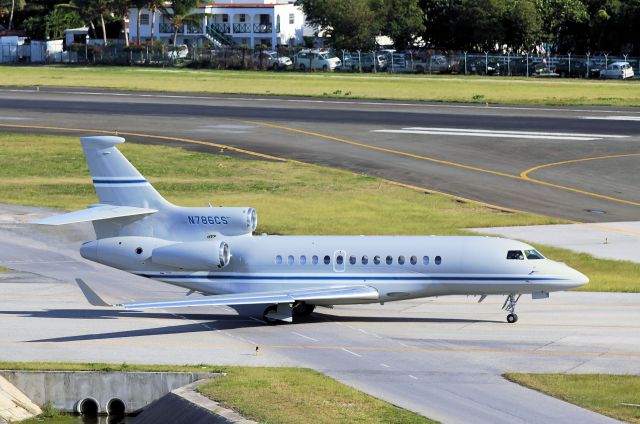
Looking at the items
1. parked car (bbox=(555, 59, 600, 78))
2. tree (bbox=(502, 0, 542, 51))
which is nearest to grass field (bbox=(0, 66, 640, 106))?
parked car (bbox=(555, 59, 600, 78))

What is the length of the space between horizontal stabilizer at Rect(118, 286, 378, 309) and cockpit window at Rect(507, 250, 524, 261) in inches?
170

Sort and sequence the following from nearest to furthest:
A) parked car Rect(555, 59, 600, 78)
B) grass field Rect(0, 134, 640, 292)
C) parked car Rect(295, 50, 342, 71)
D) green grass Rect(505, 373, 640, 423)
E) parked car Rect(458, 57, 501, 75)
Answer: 1. green grass Rect(505, 373, 640, 423)
2. grass field Rect(0, 134, 640, 292)
3. parked car Rect(555, 59, 600, 78)
4. parked car Rect(458, 57, 501, 75)
5. parked car Rect(295, 50, 342, 71)

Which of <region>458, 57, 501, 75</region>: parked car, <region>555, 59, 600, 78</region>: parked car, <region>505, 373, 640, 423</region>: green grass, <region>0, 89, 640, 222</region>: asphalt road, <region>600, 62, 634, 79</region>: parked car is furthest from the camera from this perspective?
<region>458, 57, 501, 75</region>: parked car

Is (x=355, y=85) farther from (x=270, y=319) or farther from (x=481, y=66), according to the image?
(x=270, y=319)

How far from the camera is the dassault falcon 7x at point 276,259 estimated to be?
37.2 metres

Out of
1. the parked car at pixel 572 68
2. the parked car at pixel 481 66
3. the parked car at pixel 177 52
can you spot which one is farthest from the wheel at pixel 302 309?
the parked car at pixel 177 52

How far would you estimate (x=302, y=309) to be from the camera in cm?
3950

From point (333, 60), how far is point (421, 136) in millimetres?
66844

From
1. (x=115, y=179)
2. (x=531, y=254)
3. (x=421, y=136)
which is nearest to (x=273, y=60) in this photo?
(x=421, y=136)

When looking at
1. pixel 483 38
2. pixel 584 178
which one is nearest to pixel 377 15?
A: pixel 483 38

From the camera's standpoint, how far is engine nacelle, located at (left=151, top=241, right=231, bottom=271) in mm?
38094

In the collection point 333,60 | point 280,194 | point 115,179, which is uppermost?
point 333,60

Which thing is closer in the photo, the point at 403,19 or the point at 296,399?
the point at 296,399

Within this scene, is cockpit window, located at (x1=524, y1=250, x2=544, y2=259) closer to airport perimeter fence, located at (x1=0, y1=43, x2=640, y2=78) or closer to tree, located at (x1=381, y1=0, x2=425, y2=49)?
airport perimeter fence, located at (x1=0, y1=43, x2=640, y2=78)
